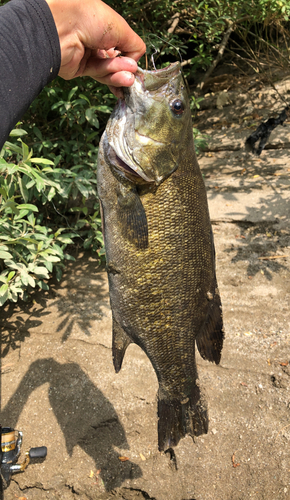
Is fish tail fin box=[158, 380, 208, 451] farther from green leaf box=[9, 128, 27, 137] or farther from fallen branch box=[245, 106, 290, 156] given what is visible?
fallen branch box=[245, 106, 290, 156]

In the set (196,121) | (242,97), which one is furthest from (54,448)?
(242,97)

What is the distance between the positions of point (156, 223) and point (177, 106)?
0.53 m

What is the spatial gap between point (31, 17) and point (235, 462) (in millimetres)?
3158

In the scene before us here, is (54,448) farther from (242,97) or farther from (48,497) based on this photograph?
(242,97)

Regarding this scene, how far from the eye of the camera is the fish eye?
65.0 inches

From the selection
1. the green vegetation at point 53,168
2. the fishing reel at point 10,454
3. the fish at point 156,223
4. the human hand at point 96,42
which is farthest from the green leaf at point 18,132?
the fishing reel at point 10,454

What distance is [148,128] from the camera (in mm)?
1628

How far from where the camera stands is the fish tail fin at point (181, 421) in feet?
6.47

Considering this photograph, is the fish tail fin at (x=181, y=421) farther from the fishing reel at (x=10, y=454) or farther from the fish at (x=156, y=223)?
the fishing reel at (x=10, y=454)

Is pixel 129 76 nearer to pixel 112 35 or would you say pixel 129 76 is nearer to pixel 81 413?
pixel 112 35

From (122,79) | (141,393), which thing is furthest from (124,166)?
(141,393)

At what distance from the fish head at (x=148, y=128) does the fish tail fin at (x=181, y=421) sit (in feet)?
3.83

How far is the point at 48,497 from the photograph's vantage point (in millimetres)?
2893

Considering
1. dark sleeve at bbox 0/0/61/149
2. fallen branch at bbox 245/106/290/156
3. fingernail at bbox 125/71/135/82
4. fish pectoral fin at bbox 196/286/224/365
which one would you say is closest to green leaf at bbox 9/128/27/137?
Answer: fingernail at bbox 125/71/135/82
